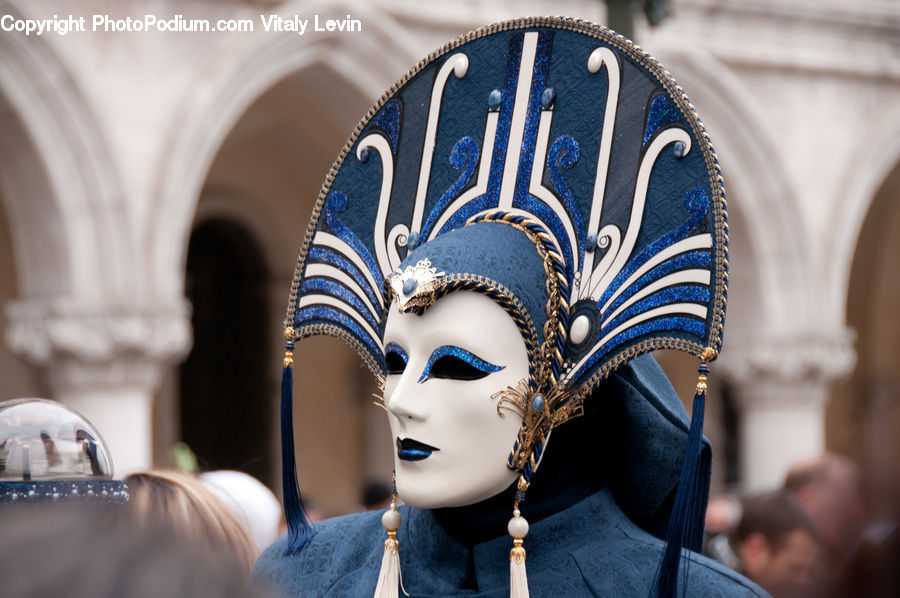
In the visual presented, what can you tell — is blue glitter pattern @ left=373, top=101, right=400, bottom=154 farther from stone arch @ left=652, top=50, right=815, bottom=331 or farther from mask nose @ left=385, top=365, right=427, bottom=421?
stone arch @ left=652, top=50, right=815, bottom=331

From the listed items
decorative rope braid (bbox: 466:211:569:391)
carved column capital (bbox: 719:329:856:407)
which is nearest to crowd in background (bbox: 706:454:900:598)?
decorative rope braid (bbox: 466:211:569:391)

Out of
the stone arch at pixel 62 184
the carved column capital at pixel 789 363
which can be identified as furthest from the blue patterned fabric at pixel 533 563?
the carved column capital at pixel 789 363

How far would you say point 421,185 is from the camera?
2096 millimetres

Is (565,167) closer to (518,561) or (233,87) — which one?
(518,561)

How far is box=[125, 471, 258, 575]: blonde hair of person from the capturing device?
7.14 ft

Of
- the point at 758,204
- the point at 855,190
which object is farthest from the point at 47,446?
the point at 855,190

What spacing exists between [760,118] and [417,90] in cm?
715

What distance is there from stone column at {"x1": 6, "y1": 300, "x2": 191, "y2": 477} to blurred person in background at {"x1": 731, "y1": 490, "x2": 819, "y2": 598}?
13.7 ft

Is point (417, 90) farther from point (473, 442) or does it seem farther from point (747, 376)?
point (747, 376)

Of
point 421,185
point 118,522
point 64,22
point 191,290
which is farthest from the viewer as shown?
point 191,290

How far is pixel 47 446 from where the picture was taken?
1534 millimetres

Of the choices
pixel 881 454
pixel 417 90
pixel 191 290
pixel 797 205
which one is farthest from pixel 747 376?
pixel 881 454

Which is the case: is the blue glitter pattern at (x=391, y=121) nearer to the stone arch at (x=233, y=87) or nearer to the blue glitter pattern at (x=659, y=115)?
the blue glitter pattern at (x=659, y=115)

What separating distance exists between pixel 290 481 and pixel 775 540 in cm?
147
